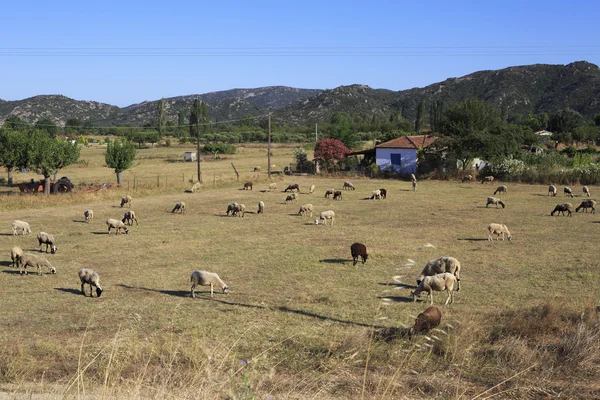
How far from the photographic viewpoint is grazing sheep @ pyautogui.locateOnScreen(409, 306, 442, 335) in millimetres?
9641

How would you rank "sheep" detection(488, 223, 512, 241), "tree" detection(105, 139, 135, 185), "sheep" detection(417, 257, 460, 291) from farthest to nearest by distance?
"tree" detection(105, 139, 135, 185), "sheep" detection(488, 223, 512, 241), "sheep" detection(417, 257, 460, 291)

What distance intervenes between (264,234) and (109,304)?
10.4 meters

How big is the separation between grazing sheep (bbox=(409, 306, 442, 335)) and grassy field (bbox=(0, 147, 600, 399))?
328 millimetres

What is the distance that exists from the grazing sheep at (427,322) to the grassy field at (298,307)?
33cm

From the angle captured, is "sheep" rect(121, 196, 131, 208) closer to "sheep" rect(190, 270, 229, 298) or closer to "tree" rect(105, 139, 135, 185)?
"tree" rect(105, 139, 135, 185)

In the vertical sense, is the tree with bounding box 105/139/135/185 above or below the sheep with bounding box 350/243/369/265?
above

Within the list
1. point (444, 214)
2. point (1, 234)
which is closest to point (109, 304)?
point (1, 234)

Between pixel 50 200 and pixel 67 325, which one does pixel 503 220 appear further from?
pixel 50 200

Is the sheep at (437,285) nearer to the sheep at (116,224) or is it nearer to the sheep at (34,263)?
the sheep at (34,263)

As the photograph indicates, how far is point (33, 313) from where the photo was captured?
40.0ft

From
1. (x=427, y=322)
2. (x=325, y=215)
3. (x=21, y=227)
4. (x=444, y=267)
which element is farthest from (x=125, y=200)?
(x=427, y=322)

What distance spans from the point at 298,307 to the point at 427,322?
376 cm

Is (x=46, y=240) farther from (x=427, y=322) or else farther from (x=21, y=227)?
(x=427, y=322)

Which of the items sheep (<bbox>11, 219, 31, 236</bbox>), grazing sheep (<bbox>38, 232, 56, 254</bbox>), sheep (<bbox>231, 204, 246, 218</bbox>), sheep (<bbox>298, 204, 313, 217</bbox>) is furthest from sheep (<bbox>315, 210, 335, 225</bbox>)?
sheep (<bbox>11, 219, 31, 236</bbox>)
